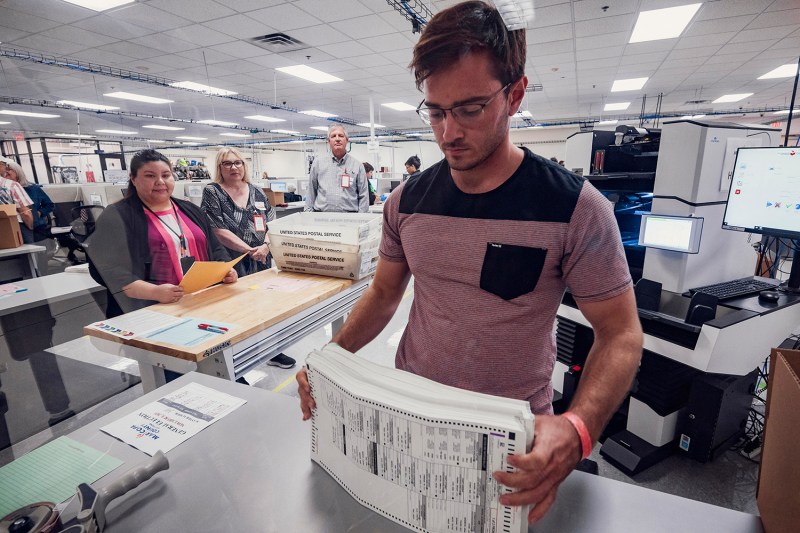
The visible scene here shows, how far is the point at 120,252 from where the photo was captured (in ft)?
5.75

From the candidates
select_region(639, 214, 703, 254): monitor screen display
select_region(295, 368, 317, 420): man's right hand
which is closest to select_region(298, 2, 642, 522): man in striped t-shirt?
select_region(295, 368, 317, 420): man's right hand

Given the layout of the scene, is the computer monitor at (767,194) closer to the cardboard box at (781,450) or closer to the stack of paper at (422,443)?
the cardboard box at (781,450)

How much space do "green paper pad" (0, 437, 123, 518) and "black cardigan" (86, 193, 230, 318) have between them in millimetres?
1086

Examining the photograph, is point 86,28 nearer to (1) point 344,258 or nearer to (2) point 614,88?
(1) point 344,258

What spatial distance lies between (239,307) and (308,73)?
644 centimetres

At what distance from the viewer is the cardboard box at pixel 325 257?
1.96 m

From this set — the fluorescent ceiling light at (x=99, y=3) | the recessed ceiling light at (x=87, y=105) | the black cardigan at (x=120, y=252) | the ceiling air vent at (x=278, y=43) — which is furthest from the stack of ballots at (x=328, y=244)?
the recessed ceiling light at (x=87, y=105)

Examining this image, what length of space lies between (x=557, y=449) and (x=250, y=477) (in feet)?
1.75

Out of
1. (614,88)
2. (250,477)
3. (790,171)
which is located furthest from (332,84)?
(250,477)

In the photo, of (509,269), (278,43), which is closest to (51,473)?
(509,269)

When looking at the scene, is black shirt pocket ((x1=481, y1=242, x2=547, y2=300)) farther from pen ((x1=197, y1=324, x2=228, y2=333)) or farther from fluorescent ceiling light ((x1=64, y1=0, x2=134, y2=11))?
fluorescent ceiling light ((x1=64, y1=0, x2=134, y2=11))

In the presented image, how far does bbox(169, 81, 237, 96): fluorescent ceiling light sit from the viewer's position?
7438 millimetres

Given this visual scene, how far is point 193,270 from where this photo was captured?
5.20ft

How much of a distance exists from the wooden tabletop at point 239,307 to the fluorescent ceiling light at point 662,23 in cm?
498
